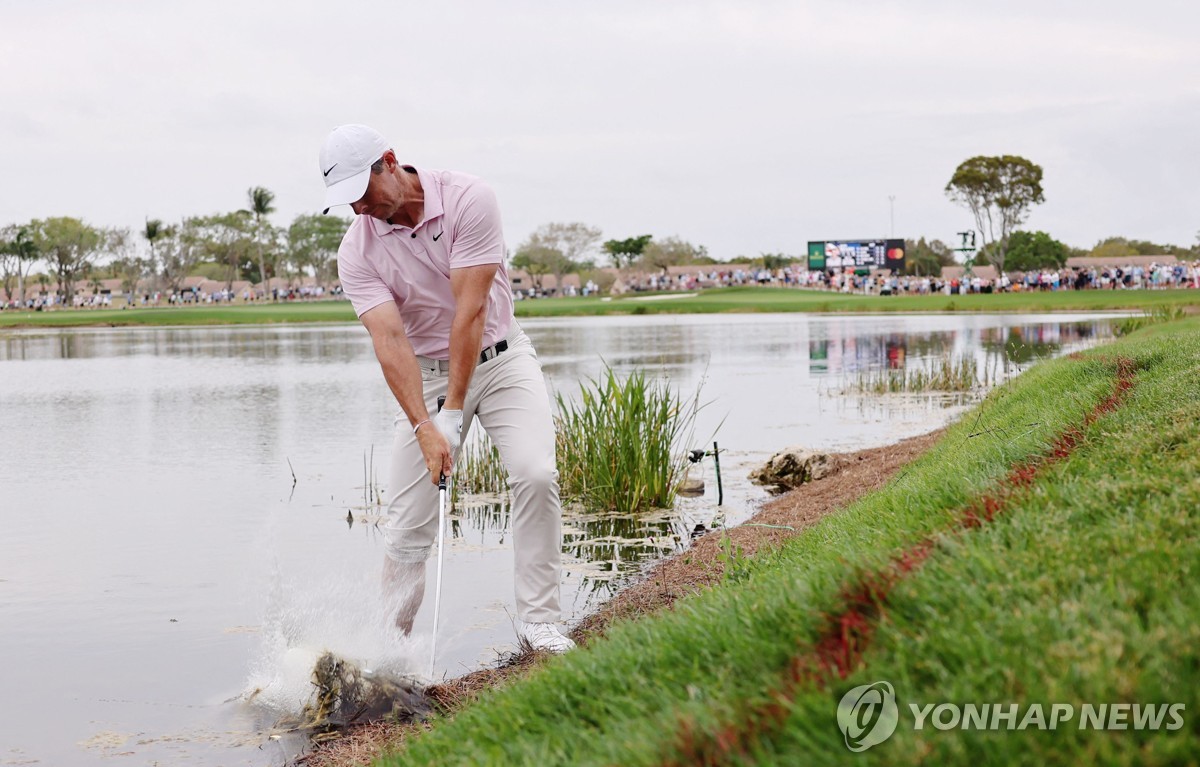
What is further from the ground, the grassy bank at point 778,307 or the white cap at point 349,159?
the white cap at point 349,159

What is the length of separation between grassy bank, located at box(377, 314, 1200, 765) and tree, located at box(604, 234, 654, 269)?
15147 cm

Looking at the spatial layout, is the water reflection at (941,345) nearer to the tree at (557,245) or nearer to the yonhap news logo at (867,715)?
the yonhap news logo at (867,715)

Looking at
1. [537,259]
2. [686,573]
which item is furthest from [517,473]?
[537,259]

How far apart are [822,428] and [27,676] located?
1180cm

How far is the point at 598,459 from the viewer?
10.4 metres

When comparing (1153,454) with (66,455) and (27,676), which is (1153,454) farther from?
(66,455)

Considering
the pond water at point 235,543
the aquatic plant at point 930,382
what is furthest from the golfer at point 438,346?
the aquatic plant at point 930,382

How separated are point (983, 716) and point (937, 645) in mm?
292

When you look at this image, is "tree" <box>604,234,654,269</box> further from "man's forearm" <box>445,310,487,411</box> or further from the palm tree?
"man's forearm" <box>445,310,487,411</box>

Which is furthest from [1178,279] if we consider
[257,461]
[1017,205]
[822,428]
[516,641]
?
[516,641]

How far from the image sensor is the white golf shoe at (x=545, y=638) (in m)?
5.73

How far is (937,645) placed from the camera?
9.42ft

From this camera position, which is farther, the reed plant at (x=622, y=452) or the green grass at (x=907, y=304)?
the green grass at (x=907, y=304)

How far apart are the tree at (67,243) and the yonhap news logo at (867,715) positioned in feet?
439
